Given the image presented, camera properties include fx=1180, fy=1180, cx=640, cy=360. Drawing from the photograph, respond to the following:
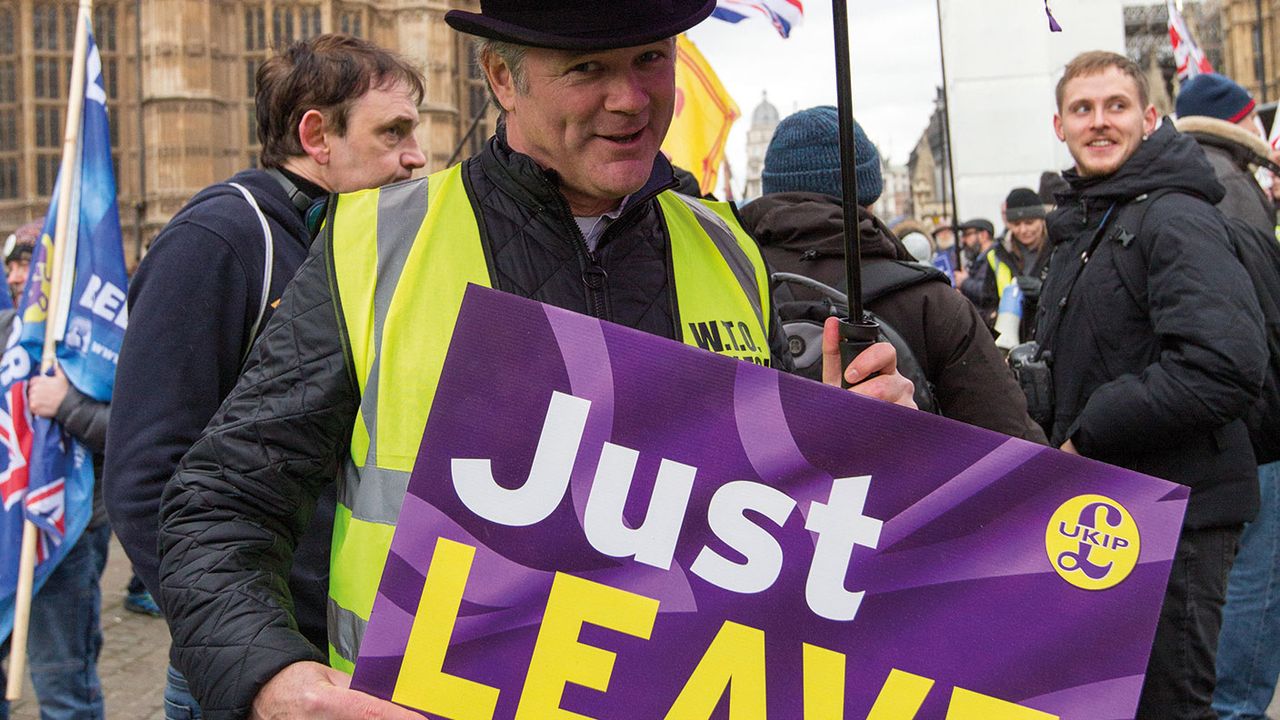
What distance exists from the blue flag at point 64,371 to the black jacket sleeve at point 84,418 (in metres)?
0.03

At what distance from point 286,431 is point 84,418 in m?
2.19

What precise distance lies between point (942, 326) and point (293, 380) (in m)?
1.37

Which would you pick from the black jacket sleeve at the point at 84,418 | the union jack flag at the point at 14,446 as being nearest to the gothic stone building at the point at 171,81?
the union jack flag at the point at 14,446

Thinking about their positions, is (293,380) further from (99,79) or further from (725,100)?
(725,100)

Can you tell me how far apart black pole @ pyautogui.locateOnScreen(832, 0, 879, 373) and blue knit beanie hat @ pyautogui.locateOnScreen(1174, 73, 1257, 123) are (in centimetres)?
322

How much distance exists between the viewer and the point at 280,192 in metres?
2.19

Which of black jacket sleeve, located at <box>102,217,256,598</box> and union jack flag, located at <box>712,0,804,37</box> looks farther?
union jack flag, located at <box>712,0,804,37</box>

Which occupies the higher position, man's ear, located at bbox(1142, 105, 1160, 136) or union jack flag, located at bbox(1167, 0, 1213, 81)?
union jack flag, located at bbox(1167, 0, 1213, 81)

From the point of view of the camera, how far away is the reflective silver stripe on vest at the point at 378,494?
1.24m

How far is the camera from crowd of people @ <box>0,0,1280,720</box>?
1244mm

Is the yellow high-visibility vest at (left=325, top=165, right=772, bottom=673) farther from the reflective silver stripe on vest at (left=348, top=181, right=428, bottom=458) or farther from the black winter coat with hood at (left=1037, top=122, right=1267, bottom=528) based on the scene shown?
the black winter coat with hood at (left=1037, top=122, right=1267, bottom=528)

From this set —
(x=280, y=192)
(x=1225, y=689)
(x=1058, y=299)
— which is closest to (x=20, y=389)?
(x=280, y=192)

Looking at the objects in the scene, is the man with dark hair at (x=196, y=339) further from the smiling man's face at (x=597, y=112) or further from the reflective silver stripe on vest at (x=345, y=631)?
the smiling man's face at (x=597, y=112)

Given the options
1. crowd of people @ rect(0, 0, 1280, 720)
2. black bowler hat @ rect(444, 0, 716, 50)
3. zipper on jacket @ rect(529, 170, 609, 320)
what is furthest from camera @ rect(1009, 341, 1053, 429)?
black bowler hat @ rect(444, 0, 716, 50)
